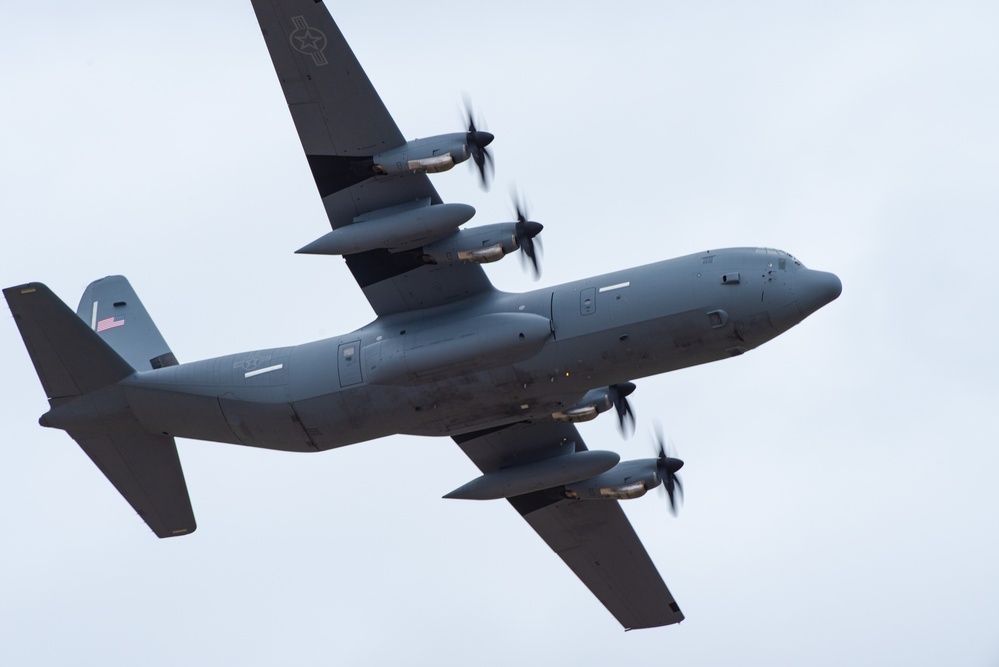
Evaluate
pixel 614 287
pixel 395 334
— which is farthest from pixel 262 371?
pixel 614 287

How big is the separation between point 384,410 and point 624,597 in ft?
35.2

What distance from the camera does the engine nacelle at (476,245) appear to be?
1341 inches

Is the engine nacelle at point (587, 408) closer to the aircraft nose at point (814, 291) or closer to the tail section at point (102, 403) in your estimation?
the aircraft nose at point (814, 291)

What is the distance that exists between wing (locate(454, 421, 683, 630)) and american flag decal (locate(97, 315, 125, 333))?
36.7 feet

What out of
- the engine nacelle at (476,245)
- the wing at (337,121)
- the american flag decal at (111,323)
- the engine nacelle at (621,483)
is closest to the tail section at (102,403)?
the american flag decal at (111,323)

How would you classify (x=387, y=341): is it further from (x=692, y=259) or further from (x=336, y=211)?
(x=692, y=259)

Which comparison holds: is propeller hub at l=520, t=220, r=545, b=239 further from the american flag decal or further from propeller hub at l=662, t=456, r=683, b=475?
the american flag decal

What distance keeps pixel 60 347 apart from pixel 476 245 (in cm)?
980

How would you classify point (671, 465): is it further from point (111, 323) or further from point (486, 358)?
point (111, 323)

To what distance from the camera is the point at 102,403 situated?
36.4 m

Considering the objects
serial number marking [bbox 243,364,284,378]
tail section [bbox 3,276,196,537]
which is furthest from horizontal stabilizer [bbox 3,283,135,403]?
serial number marking [bbox 243,364,284,378]

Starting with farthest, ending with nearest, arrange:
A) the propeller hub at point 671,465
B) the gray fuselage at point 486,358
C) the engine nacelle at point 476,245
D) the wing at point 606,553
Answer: the wing at point 606,553, the propeller hub at point 671,465, the engine nacelle at point 476,245, the gray fuselage at point 486,358

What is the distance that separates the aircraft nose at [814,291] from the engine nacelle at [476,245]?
614cm

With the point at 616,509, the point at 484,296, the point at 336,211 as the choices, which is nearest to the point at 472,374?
the point at 484,296
